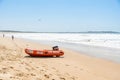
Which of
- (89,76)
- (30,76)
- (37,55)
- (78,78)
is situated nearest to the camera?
(30,76)

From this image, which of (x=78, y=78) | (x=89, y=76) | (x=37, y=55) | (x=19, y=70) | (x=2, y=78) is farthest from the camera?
(x=37, y=55)

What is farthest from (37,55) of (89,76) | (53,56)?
(89,76)

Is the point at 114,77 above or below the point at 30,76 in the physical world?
below

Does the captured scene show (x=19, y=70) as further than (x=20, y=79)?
Yes

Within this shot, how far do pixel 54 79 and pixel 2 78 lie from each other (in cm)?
195

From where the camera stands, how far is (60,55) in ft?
61.3

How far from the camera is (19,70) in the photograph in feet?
26.3

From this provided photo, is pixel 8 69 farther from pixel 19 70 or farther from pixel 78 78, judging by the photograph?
pixel 78 78

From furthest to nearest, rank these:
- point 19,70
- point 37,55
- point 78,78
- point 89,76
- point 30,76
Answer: point 37,55 → point 89,76 → point 78,78 → point 19,70 → point 30,76

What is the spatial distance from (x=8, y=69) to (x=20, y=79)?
41.8 inches

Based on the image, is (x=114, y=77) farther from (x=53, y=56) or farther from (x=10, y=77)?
(x=53, y=56)

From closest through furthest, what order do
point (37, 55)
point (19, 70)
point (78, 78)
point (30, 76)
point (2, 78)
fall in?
point (2, 78), point (30, 76), point (19, 70), point (78, 78), point (37, 55)

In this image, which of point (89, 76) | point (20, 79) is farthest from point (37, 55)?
point (20, 79)

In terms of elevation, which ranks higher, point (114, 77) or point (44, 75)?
point (44, 75)
